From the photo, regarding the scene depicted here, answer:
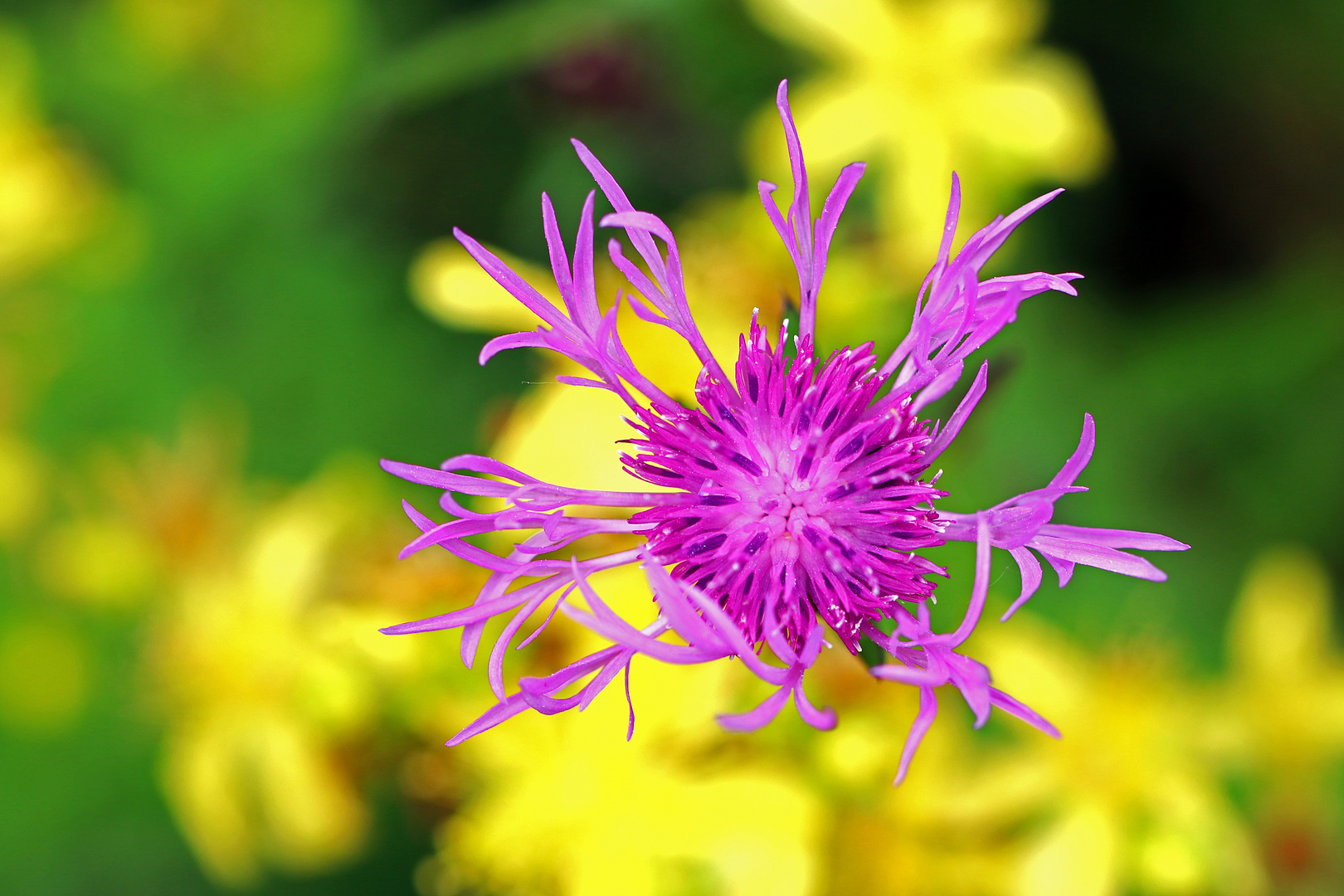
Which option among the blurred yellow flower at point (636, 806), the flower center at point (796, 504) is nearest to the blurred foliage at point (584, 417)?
the blurred yellow flower at point (636, 806)

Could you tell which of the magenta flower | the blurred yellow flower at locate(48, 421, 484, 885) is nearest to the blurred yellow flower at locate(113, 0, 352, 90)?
the blurred yellow flower at locate(48, 421, 484, 885)

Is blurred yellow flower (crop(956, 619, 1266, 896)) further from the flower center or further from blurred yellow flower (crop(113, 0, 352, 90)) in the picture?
blurred yellow flower (crop(113, 0, 352, 90))

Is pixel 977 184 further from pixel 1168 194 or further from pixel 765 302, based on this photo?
pixel 1168 194

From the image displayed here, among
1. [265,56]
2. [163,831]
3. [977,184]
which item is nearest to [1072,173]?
[977,184]

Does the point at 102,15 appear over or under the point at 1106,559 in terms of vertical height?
over

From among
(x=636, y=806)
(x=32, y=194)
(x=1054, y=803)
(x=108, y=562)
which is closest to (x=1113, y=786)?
(x=1054, y=803)

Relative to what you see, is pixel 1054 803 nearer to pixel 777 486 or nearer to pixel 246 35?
pixel 777 486

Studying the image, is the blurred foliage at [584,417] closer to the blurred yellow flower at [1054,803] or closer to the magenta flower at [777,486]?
the blurred yellow flower at [1054,803]

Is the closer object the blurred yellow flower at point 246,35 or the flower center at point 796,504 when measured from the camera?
the flower center at point 796,504
